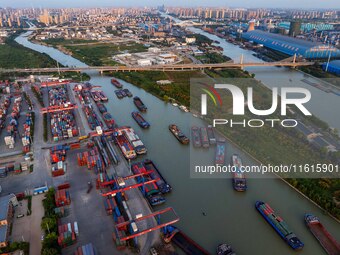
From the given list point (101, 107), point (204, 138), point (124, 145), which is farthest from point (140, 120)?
point (204, 138)

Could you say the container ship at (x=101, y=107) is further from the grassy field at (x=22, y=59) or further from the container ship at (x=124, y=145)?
the grassy field at (x=22, y=59)

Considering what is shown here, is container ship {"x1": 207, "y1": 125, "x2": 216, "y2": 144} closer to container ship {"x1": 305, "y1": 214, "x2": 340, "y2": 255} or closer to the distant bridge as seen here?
container ship {"x1": 305, "y1": 214, "x2": 340, "y2": 255}

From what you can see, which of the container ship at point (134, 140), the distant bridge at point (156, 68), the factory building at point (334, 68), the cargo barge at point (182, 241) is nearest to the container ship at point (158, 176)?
the container ship at point (134, 140)

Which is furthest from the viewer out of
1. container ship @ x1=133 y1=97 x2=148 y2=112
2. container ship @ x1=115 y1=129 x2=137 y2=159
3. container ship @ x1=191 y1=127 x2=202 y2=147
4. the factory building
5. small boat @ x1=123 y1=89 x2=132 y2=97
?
the factory building

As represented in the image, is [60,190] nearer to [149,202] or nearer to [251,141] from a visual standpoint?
[149,202]

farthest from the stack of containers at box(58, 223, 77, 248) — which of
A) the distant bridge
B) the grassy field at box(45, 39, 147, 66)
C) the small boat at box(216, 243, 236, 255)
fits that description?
the grassy field at box(45, 39, 147, 66)

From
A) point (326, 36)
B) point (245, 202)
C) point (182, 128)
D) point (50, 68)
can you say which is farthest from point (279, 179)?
point (326, 36)

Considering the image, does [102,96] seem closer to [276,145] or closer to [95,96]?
[95,96]
